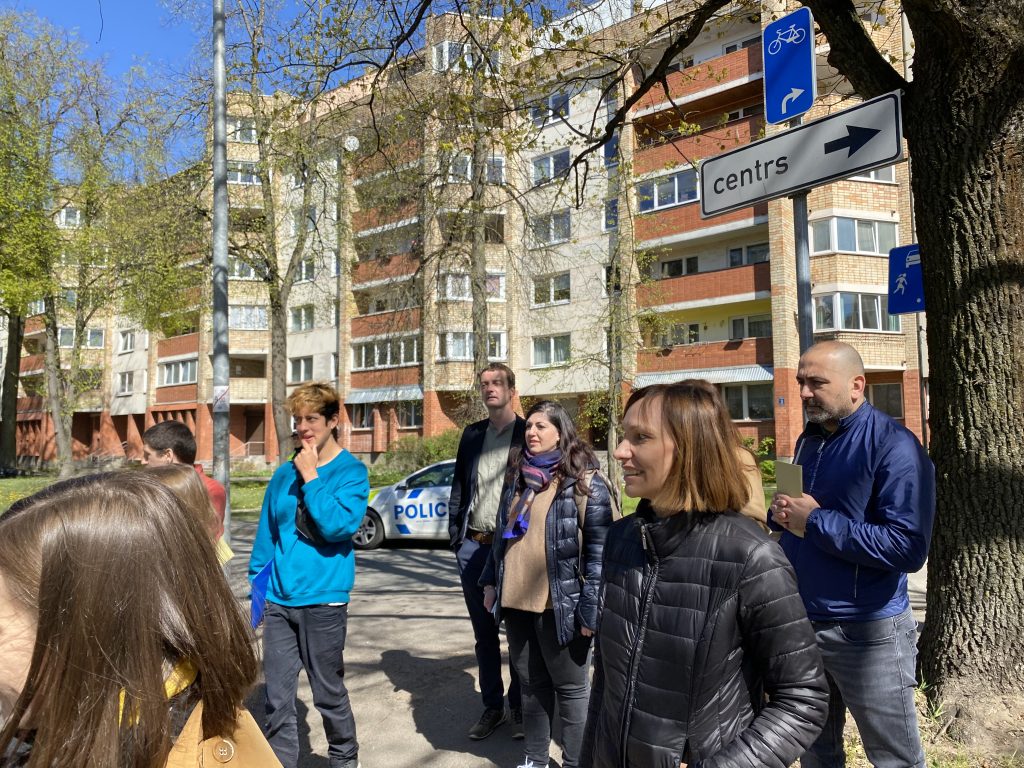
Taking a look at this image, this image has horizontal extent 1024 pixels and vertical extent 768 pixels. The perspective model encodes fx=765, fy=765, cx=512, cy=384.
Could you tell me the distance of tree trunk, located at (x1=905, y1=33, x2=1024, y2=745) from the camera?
3.79m

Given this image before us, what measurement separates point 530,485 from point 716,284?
27.3m

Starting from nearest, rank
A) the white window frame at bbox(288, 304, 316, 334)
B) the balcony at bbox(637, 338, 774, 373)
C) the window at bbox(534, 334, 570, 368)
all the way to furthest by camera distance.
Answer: the balcony at bbox(637, 338, 774, 373)
the window at bbox(534, 334, 570, 368)
the white window frame at bbox(288, 304, 316, 334)

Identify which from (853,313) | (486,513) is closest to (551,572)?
(486,513)

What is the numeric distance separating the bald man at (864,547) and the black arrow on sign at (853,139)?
91cm

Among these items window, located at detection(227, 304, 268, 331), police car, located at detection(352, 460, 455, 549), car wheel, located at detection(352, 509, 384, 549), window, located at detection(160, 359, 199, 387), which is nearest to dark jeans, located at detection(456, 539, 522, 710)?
police car, located at detection(352, 460, 455, 549)

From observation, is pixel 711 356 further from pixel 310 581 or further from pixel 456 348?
pixel 310 581

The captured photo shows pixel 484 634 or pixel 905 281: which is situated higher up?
pixel 905 281

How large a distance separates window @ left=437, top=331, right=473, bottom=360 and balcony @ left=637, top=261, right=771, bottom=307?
9.92 m

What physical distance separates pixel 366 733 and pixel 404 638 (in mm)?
1967

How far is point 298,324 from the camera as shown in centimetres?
4406

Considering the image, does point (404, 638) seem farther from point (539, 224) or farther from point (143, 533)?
point (539, 224)

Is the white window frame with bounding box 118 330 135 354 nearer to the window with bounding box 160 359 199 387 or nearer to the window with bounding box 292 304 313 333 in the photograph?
the window with bounding box 160 359 199 387

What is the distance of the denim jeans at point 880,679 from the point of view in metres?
2.77

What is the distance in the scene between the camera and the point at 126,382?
53469 millimetres
